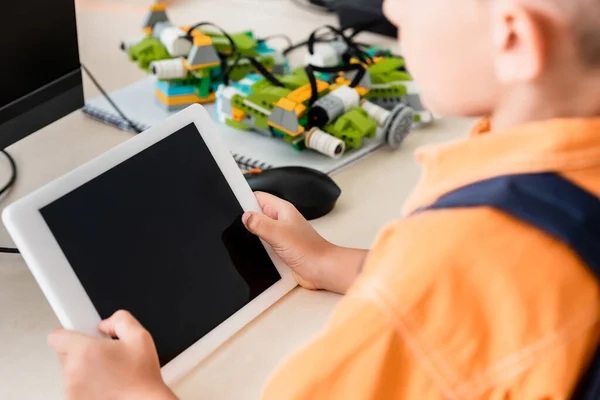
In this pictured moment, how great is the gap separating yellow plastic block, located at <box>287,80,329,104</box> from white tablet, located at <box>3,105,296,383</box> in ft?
0.76

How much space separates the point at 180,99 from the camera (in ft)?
2.96

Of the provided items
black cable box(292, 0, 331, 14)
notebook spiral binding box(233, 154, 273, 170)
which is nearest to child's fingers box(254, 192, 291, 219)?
notebook spiral binding box(233, 154, 273, 170)

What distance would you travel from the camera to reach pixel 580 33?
0.36m

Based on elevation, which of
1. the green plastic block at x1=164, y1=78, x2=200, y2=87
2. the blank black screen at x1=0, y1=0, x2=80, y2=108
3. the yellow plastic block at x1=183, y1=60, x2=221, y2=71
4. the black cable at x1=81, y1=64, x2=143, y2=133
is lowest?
the black cable at x1=81, y1=64, x2=143, y2=133

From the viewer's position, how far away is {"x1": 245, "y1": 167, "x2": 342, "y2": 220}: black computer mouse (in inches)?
27.4

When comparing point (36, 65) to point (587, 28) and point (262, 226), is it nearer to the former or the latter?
point (262, 226)

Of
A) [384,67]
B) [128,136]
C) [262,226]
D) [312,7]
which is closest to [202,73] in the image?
[128,136]

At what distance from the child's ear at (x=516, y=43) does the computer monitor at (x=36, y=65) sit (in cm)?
46

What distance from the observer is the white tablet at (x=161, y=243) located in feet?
1.59

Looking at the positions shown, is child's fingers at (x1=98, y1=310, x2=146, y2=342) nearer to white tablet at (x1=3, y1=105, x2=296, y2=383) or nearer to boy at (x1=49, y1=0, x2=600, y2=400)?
white tablet at (x1=3, y1=105, x2=296, y2=383)

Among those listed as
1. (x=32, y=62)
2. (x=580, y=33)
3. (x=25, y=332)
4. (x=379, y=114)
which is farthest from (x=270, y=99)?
(x=580, y=33)

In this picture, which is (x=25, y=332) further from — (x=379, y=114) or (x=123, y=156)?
(x=379, y=114)

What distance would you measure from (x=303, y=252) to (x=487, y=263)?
0.26m

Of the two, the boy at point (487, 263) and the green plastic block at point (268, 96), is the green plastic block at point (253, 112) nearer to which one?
the green plastic block at point (268, 96)
